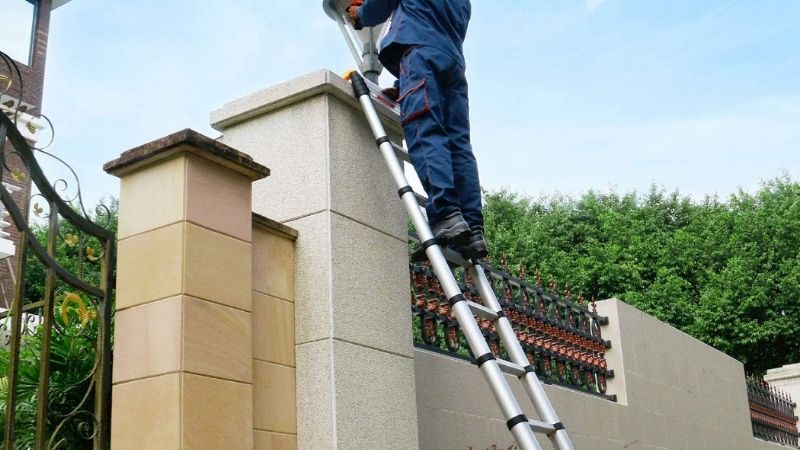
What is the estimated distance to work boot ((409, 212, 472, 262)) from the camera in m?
4.13

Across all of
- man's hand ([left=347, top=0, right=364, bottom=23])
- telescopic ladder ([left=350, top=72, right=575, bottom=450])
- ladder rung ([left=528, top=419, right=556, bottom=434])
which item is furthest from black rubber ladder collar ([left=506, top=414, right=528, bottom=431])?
man's hand ([left=347, top=0, right=364, bottom=23])

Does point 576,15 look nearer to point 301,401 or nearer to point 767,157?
point 767,157

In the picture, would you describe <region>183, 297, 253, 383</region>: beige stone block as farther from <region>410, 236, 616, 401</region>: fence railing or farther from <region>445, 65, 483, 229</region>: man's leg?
<region>410, 236, 616, 401</region>: fence railing

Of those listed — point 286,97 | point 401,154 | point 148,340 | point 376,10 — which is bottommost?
point 148,340

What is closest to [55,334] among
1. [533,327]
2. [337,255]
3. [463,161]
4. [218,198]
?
[218,198]

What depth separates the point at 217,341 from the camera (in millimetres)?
3271

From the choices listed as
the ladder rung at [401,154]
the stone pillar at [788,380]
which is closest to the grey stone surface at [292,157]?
the ladder rung at [401,154]

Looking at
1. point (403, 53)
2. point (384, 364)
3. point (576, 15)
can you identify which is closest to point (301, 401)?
point (384, 364)

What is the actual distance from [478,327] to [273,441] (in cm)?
101

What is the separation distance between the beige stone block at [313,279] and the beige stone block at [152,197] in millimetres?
768

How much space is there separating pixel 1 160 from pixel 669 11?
2765cm

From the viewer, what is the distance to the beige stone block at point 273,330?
3.64m

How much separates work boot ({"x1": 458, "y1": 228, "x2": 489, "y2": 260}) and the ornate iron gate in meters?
1.61

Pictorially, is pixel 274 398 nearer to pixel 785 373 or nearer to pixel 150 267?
pixel 150 267
